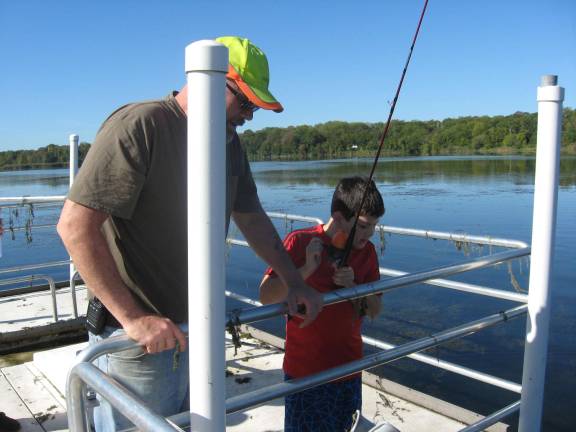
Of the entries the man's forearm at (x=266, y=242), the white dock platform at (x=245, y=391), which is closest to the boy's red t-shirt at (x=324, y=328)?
the man's forearm at (x=266, y=242)

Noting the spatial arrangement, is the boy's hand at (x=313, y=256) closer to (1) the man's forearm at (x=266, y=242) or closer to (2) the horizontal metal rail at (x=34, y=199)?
(1) the man's forearm at (x=266, y=242)

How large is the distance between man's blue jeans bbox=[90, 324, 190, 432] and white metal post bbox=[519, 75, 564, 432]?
1.47m

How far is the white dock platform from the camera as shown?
3.03m

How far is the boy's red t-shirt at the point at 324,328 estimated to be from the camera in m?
2.18

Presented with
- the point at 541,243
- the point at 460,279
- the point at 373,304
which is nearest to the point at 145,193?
the point at 373,304

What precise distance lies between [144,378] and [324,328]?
30.2 inches

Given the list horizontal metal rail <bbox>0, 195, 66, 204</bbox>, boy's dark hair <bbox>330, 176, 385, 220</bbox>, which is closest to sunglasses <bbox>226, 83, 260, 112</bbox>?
boy's dark hair <bbox>330, 176, 385, 220</bbox>

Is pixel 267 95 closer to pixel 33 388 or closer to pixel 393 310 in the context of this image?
pixel 33 388

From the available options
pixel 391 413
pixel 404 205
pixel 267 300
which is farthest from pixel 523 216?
pixel 267 300

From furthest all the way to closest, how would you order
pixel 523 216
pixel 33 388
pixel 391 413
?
pixel 523 216 → pixel 33 388 → pixel 391 413

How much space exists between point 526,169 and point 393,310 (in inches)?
1334

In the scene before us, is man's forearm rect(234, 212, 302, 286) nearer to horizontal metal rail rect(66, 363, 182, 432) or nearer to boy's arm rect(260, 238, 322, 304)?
boy's arm rect(260, 238, 322, 304)

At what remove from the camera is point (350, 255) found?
7.43 ft

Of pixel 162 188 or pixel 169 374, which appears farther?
pixel 169 374
